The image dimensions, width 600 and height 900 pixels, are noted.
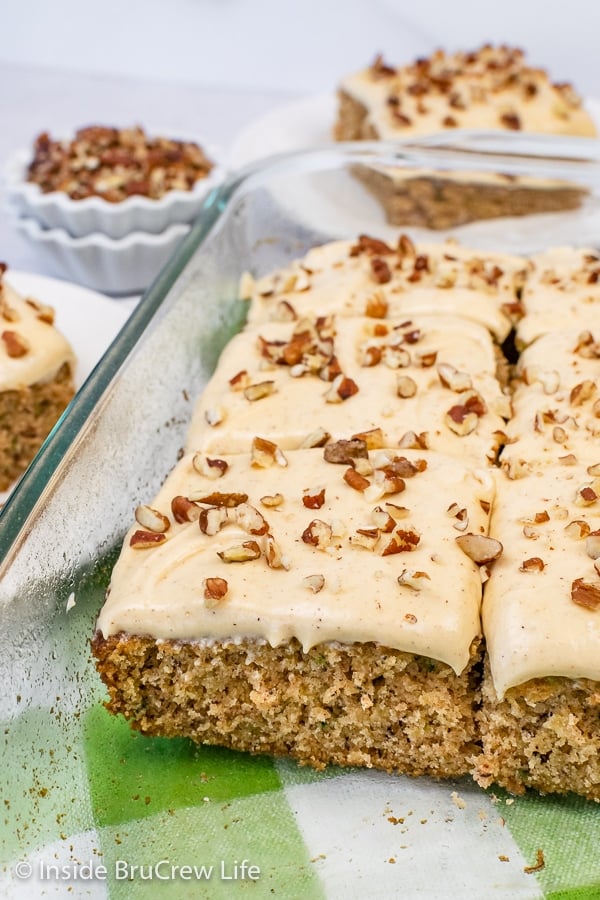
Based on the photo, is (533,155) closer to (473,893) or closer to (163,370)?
(163,370)

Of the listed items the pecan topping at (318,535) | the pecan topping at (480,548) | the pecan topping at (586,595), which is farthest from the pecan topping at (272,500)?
the pecan topping at (586,595)

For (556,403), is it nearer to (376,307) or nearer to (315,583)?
(376,307)

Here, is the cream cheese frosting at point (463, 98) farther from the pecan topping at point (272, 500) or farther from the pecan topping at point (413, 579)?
the pecan topping at point (413, 579)

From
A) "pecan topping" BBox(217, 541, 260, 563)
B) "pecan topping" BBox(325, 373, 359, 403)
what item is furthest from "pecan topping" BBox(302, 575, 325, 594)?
"pecan topping" BBox(325, 373, 359, 403)

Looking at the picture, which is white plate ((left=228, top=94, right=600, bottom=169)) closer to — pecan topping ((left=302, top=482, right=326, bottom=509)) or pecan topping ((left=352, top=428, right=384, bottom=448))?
pecan topping ((left=352, top=428, right=384, bottom=448))

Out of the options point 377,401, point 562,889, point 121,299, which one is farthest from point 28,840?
point 121,299

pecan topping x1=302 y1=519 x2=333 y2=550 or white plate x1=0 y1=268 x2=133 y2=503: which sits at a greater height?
pecan topping x1=302 y1=519 x2=333 y2=550
